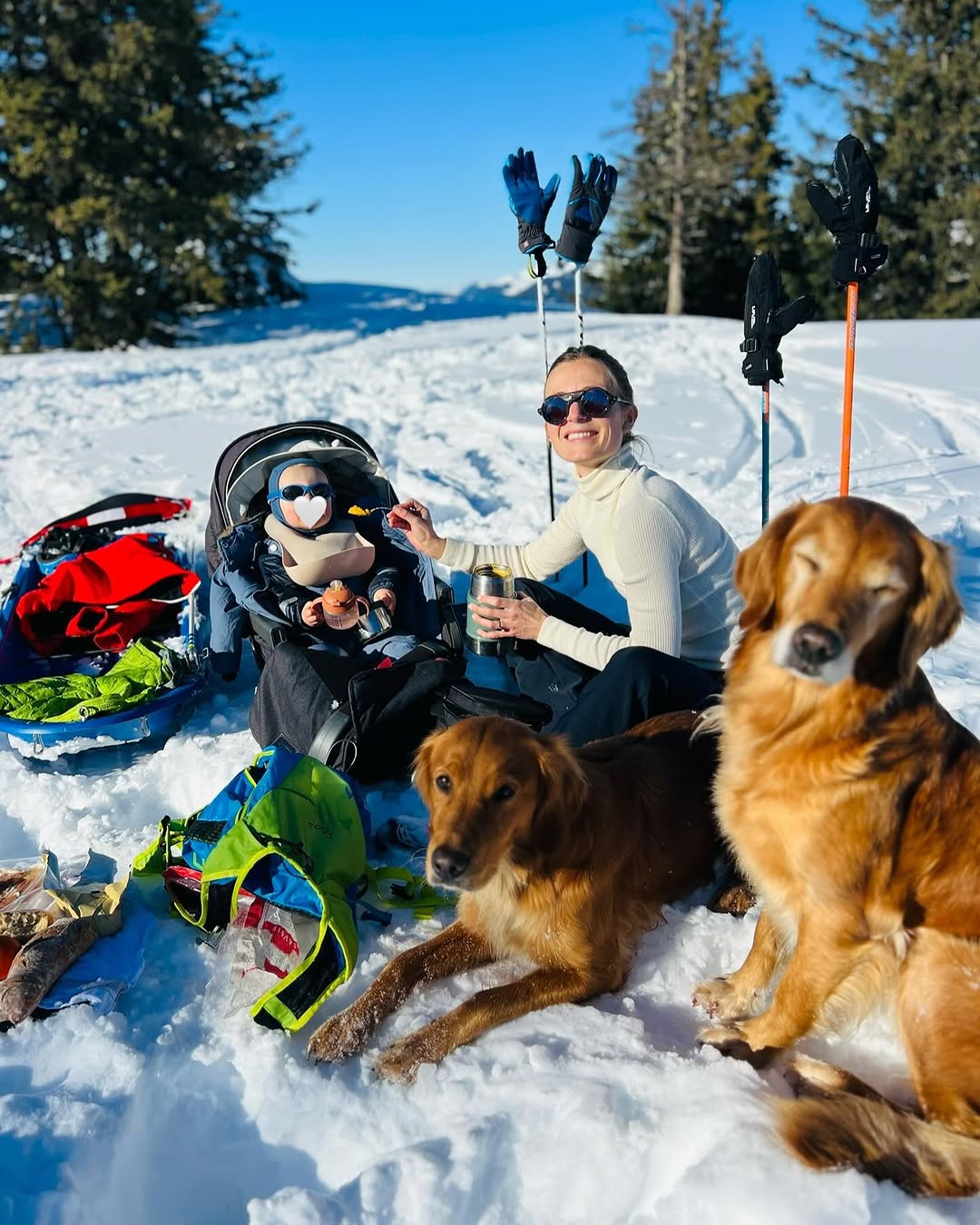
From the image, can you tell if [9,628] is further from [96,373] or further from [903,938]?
[96,373]

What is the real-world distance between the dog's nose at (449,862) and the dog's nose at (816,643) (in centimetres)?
111

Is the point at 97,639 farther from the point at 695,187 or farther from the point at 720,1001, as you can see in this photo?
the point at 695,187

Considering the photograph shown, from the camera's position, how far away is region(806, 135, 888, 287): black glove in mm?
4188

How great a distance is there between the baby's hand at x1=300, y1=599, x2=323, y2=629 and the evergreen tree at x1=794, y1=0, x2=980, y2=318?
84.1 feet

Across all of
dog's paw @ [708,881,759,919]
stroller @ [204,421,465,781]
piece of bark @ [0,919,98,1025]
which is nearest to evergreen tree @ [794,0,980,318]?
stroller @ [204,421,465,781]

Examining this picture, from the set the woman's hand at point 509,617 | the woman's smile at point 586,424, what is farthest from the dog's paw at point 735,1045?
the woman's smile at point 586,424

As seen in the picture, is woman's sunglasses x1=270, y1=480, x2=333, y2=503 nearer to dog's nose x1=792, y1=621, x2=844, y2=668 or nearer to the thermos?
the thermos

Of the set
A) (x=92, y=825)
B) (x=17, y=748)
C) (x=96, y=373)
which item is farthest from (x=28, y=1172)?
(x=96, y=373)

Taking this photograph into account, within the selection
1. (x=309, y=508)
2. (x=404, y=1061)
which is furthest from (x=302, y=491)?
(x=404, y=1061)

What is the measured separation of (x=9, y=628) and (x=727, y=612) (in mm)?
4080

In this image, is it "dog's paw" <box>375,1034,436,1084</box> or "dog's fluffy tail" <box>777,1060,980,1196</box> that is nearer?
"dog's fluffy tail" <box>777,1060,980,1196</box>

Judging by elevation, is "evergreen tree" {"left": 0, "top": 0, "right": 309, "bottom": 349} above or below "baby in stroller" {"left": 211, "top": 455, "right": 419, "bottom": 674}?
above

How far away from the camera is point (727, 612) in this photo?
12.2ft

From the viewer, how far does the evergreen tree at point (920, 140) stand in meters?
24.2
